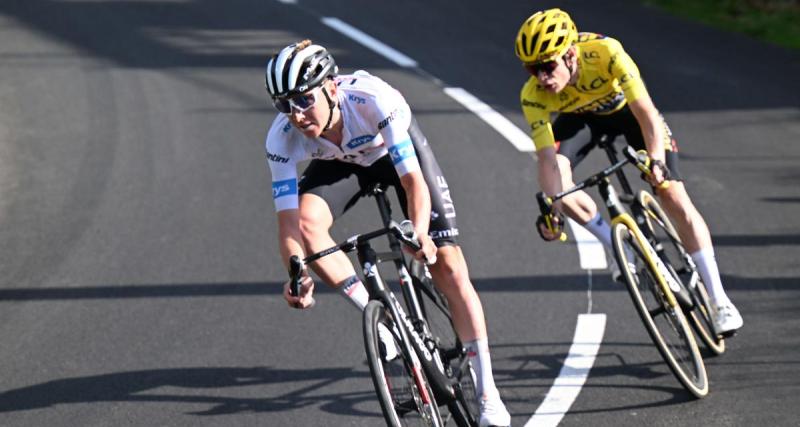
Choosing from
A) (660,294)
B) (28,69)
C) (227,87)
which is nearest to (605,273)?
(660,294)

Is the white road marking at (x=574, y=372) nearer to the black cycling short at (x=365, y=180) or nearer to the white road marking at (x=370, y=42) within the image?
the black cycling short at (x=365, y=180)

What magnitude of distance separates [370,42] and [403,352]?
37.3ft

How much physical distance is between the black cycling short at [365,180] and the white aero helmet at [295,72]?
0.95 meters

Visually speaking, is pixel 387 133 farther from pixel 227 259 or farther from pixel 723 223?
pixel 723 223

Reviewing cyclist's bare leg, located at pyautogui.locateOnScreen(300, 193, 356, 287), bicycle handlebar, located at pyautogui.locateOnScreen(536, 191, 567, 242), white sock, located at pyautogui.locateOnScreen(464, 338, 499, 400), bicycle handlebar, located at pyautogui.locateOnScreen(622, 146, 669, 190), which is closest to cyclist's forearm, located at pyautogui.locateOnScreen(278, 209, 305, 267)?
cyclist's bare leg, located at pyautogui.locateOnScreen(300, 193, 356, 287)

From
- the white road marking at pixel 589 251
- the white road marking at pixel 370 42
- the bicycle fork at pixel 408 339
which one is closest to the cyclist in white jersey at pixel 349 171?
the bicycle fork at pixel 408 339

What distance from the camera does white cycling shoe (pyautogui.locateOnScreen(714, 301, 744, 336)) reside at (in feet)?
23.7

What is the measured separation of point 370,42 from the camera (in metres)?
16.7

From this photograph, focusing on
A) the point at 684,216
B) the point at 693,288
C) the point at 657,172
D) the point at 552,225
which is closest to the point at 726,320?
the point at 693,288

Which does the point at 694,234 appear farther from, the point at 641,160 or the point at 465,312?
the point at 465,312

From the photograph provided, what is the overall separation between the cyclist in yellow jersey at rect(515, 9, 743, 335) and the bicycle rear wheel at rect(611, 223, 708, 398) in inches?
14.2

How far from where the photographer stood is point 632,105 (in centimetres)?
721

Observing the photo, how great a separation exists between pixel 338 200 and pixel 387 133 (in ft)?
2.34

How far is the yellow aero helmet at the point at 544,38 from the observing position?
682cm
